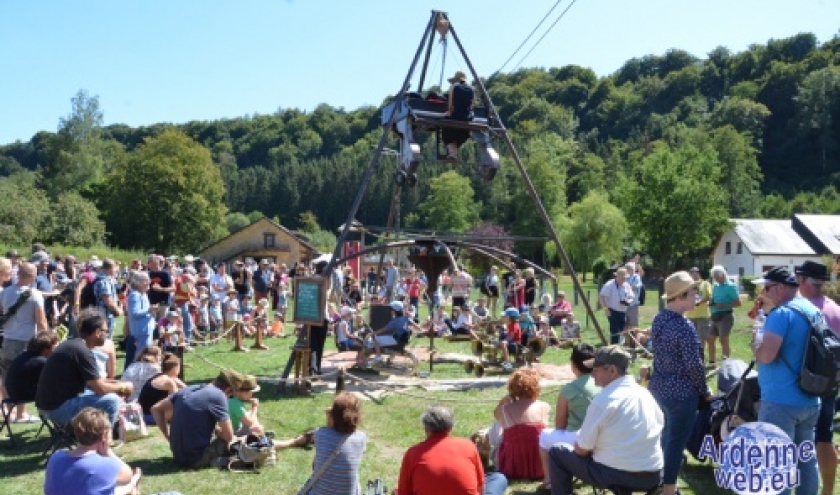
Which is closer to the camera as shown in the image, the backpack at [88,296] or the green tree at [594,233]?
the backpack at [88,296]

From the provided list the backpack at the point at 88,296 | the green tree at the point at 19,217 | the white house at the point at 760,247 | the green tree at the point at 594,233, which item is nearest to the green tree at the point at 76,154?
the green tree at the point at 19,217

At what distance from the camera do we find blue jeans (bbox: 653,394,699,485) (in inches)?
231

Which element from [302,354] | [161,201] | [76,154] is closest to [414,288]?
[302,354]

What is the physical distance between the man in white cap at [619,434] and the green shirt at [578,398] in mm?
1060

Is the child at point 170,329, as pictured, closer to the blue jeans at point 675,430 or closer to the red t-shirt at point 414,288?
the red t-shirt at point 414,288

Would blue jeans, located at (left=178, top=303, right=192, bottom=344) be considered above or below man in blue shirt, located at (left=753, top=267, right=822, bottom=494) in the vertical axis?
below

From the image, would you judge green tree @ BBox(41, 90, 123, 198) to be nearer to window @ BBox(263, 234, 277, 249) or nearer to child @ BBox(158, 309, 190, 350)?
window @ BBox(263, 234, 277, 249)

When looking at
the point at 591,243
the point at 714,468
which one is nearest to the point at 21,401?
the point at 714,468

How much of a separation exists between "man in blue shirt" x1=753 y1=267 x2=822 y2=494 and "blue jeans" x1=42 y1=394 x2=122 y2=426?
5614 mm

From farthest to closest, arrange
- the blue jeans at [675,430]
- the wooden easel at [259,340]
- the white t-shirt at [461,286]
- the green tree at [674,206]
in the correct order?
the green tree at [674,206]
the white t-shirt at [461,286]
the wooden easel at [259,340]
the blue jeans at [675,430]

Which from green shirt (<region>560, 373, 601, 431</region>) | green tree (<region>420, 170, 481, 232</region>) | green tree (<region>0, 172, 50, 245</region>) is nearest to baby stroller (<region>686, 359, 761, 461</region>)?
green shirt (<region>560, 373, 601, 431</region>)

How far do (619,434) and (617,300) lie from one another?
9444 mm

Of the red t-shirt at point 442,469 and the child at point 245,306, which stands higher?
the red t-shirt at point 442,469

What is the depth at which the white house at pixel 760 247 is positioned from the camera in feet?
209
